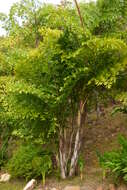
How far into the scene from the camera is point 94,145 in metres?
7.79

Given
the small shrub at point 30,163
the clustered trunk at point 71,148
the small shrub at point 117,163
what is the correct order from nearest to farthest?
the small shrub at point 117,163
the small shrub at point 30,163
the clustered trunk at point 71,148

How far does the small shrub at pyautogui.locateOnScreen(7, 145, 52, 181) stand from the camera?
228 inches

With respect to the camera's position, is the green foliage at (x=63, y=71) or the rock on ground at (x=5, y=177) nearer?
the green foliage at (x=63, y=71)

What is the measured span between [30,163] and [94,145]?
8.02 ft

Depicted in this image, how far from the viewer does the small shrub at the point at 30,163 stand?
19.0 feet

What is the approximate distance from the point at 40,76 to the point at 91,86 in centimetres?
106

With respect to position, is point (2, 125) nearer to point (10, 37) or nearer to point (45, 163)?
point (10, 37)

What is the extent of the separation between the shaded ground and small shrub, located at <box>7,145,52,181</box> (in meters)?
0.26

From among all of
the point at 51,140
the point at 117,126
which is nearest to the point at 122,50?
the point at 51,140

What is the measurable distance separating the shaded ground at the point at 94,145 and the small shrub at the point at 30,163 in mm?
262

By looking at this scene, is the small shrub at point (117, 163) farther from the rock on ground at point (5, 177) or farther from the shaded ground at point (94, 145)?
the rock on ground at point (5, 177)

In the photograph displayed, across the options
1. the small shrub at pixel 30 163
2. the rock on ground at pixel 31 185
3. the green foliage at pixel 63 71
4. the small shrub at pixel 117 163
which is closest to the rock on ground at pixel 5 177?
the small shrub at pixel 30 163

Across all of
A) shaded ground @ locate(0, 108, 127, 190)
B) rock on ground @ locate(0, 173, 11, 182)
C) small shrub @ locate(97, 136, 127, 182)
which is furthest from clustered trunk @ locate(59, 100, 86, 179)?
rock on ground @ locate(0, 173, 11, 182)

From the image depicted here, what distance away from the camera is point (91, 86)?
575 centimetres
